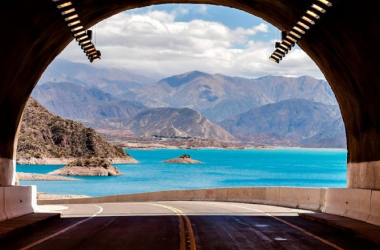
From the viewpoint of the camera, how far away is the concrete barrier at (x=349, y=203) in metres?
20.5

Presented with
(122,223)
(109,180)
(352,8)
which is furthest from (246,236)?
(109,180)

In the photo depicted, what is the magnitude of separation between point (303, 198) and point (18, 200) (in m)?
14.8

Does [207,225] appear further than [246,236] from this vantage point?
Yes

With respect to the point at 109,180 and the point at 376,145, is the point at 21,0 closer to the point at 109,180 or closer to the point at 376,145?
the point at 376,145

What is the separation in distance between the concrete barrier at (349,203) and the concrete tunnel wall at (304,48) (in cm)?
41

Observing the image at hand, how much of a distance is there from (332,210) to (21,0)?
50.9 feet

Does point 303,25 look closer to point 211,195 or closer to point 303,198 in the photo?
point 303,198

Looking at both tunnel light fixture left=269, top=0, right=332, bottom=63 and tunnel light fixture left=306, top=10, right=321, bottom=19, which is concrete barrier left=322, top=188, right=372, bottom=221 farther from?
tunnel light fixture left=306, top=10, right=321, bottom=19

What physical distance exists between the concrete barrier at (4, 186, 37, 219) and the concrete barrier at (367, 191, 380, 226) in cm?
1235

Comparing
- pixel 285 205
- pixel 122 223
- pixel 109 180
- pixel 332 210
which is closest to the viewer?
pixel 122 223

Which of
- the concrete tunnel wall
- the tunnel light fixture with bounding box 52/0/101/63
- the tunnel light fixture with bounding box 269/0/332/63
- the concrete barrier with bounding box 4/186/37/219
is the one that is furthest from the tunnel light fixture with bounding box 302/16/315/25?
the concrete barrier with bounding box 4/186/37/219

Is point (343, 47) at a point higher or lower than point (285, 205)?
higher

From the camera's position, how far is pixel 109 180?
190 metres

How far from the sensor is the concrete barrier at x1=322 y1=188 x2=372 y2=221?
67.3 ft
